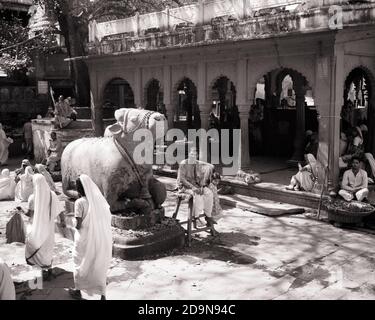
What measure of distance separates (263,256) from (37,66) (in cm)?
1962

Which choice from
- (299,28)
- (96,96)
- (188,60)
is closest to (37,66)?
(96,96)

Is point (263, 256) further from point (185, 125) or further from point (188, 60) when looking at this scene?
point (185, 125)

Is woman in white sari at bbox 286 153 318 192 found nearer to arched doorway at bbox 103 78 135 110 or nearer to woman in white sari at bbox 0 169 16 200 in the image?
woman in white sari at bbox 0 169 16 200

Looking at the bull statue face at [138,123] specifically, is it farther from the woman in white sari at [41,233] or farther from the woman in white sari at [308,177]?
the woman in white sari at [308,177]

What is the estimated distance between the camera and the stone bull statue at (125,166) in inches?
322

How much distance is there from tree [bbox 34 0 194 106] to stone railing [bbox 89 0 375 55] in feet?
7.17

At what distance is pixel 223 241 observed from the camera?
887 centimetres

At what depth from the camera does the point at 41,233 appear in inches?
267

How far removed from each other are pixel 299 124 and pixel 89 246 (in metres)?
10.7

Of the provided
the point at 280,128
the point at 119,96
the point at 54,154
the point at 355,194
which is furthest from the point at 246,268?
the point at 119,96

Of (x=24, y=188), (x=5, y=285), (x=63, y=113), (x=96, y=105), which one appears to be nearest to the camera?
(x=5, y=285)

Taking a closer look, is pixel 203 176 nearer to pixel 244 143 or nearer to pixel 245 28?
pixel 244 143

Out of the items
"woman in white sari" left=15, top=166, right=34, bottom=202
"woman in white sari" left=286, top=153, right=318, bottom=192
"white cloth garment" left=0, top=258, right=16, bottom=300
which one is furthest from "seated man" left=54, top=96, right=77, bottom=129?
"white cloth garment" left=0, top=258, right=16, bottom=300

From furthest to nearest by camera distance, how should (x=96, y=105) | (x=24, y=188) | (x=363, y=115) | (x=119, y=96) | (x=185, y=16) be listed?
(x=119, y=96), (x=96, y=105), (x=363, y=115), (x=185, y=16), (x=24, y=188)
